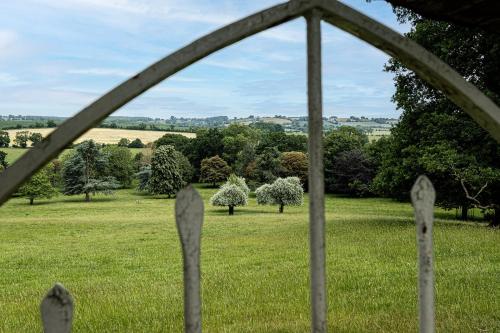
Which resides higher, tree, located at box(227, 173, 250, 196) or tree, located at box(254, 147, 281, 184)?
tree, located at box(254, 147, 281, 184)

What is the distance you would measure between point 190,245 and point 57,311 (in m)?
0.43

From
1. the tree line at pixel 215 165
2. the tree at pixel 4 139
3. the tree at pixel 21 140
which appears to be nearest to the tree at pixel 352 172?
the tree line at pixel 215 165

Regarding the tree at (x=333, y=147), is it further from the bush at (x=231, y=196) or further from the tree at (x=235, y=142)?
the tree at (x=235, y=142)

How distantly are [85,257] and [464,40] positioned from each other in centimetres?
1569

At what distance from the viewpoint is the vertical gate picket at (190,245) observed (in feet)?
5.14

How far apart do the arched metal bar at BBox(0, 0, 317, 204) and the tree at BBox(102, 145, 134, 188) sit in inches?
2472

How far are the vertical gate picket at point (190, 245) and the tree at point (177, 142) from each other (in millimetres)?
66257

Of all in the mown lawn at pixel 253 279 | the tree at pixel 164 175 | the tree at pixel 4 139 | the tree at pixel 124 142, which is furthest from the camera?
the tree at pixel 124 142

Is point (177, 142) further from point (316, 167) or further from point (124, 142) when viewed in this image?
point (316, 167)

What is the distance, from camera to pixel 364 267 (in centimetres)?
1149

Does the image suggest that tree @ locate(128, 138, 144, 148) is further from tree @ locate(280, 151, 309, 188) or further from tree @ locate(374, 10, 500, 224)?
tree @ locate(374, 10, 500, 224)

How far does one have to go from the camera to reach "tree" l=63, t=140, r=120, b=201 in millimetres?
56500

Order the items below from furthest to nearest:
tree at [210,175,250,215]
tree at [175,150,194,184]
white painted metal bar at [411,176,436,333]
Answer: tree at [175,150,194,184]
tree at [210,175,250,215]
white painted metal bar at [411,176,436,333]

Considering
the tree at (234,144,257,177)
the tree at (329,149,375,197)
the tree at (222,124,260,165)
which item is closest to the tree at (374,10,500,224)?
the tree at (329,149,375,197)
